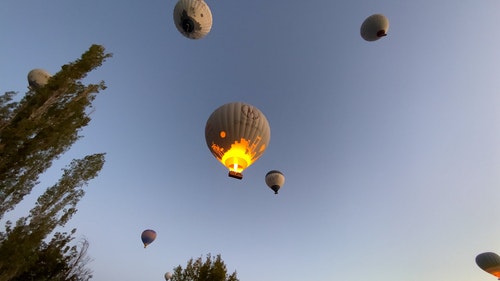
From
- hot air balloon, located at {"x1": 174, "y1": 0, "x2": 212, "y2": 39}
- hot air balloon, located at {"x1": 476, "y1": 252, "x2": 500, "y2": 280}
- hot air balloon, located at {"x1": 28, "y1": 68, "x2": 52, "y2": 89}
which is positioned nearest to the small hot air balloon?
hot air balloon, located at {"x1": 174, "y1": 0, "x2": 212, "y2": 39}

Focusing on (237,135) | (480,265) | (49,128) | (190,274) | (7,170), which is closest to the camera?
(7,170)

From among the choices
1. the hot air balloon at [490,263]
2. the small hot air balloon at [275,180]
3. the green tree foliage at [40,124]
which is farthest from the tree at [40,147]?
the hot air balloon at [490,263]

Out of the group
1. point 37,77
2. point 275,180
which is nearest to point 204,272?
point 275,180

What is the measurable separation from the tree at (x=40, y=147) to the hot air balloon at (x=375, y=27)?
14387 millimetres

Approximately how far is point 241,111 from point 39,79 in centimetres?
1194

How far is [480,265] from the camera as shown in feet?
73.4

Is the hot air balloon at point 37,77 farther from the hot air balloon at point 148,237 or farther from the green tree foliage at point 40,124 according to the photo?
the hot air balloon at point 148,237

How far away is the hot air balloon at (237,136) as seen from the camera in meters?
11.2

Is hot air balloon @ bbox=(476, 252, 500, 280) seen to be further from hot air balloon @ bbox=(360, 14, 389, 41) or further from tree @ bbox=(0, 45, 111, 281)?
tree @ bbox=(0, 45, 111, 281)

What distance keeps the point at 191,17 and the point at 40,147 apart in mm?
8392

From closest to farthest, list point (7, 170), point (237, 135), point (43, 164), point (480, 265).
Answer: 1. point (7, 170)
2. point (43, 164)
3. point (237, 135)
4. point (480, 265)

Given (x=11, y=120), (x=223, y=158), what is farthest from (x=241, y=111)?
(x=11, y=120)

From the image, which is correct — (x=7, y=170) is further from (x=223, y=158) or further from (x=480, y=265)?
(x=480, y=265)

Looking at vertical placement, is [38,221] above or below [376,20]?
below
